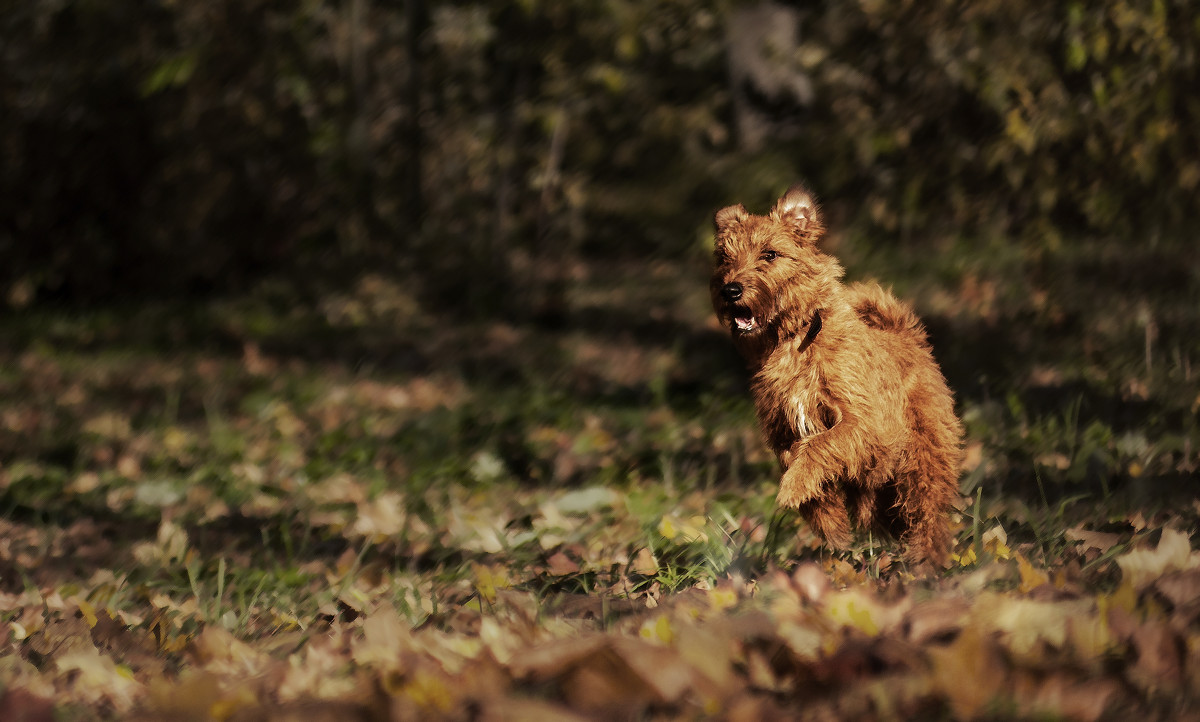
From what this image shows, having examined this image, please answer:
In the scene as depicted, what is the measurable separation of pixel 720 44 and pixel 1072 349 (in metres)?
3.33

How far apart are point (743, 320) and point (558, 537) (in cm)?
169

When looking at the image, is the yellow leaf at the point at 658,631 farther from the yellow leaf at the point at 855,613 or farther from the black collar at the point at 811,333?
the black collar at the point at 811,333

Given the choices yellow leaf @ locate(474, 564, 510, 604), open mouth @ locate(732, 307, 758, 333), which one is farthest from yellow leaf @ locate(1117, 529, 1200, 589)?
yellow leaf @ locate(474, 564, 510, 604)

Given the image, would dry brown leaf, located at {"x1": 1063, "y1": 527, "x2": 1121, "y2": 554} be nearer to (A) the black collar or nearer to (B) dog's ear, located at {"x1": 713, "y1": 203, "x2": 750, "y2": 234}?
(A) the black collar

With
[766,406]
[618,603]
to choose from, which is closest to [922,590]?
[766,406]

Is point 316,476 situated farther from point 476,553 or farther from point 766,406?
point 766,406

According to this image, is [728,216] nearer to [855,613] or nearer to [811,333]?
[811,333]

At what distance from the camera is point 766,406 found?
8.42 feet

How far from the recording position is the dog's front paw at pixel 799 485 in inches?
93.7

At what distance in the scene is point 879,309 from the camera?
8.84 ft

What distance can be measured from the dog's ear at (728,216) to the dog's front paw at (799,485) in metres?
0.62

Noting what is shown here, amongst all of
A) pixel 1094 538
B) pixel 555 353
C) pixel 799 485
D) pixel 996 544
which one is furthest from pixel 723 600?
pixel 555 353

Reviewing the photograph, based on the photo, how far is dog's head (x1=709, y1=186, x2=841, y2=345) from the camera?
8.13 feet

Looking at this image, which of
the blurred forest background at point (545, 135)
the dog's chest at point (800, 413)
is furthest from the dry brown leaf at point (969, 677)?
the blurred forest background at point (545, 135)
